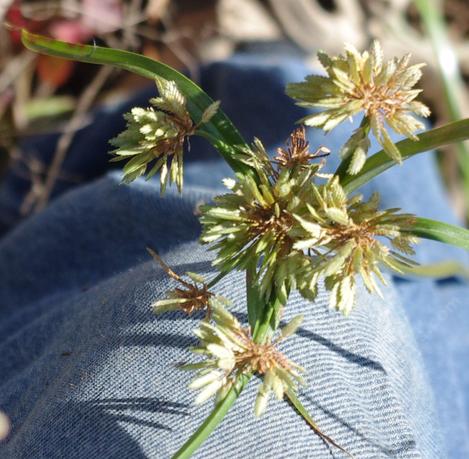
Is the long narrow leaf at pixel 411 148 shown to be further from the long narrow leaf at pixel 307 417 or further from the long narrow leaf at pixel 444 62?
the long narrow leaf at pixel 444 62

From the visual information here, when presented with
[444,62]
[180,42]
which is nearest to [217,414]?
[444,62]

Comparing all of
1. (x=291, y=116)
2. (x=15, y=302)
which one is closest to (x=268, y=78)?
(x=291, y=116)

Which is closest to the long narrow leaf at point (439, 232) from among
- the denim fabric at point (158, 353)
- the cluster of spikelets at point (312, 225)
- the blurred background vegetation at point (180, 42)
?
the cluster of spikelets at point (312, 225)

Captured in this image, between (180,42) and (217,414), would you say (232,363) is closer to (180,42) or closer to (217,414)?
(217,414)

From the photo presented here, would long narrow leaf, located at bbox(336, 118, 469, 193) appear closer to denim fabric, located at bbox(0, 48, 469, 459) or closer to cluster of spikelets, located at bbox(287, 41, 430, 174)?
cluster of spikelets, located at bbox(287, 41, 430, 174)

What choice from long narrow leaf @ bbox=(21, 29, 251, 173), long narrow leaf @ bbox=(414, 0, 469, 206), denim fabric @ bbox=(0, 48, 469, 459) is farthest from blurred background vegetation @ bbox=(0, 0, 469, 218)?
long narrow leaf @ bbox=(21, 29, 251, 173)
